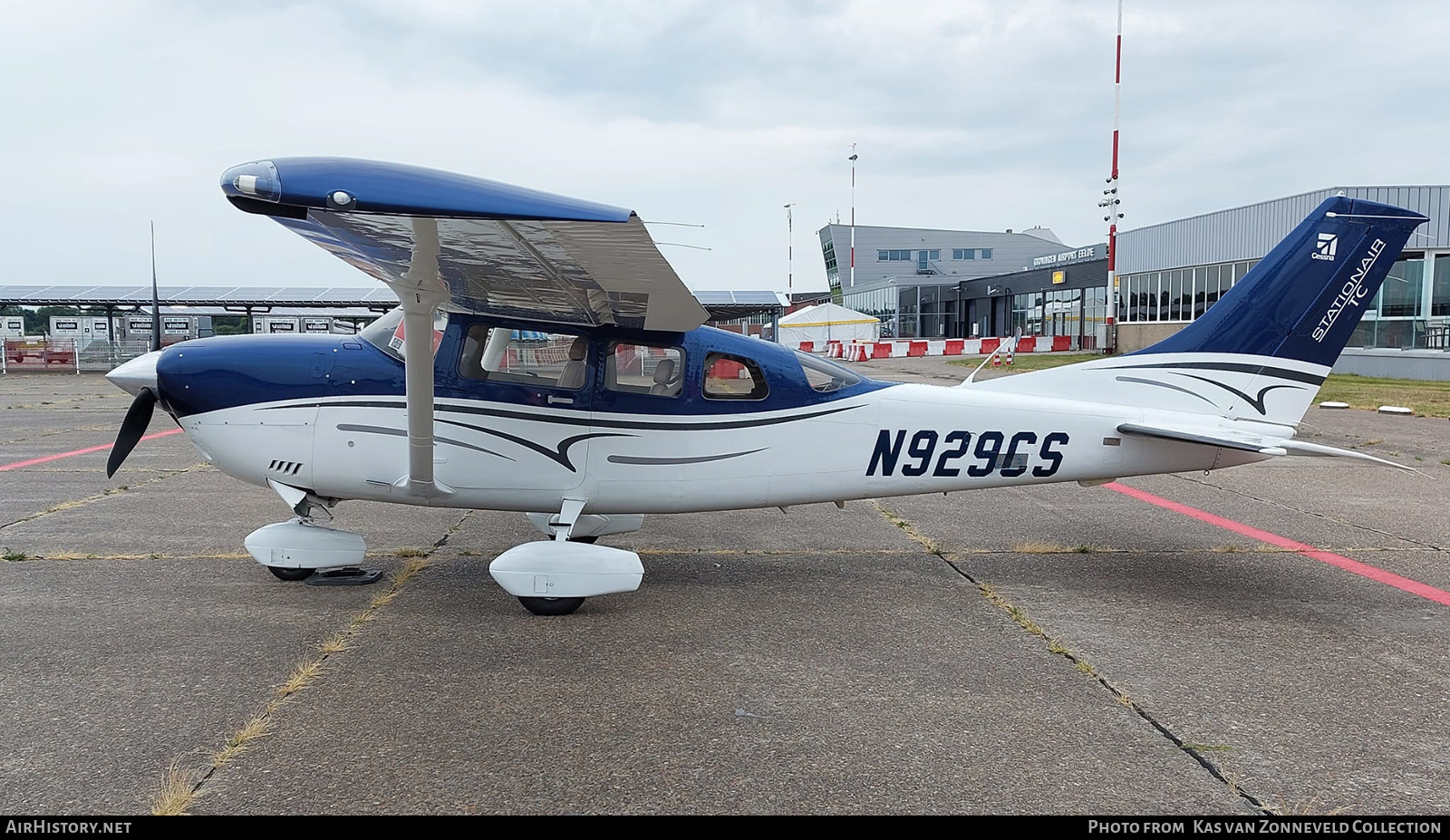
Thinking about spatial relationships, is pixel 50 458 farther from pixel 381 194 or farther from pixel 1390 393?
pixel 1390 393

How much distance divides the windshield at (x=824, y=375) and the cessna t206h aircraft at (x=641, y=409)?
0.06 ft

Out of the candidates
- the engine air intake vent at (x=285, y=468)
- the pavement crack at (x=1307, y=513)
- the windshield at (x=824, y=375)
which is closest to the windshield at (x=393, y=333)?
the engine air intake vent at (x=285, y=468)

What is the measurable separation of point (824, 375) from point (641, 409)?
48.1 inches

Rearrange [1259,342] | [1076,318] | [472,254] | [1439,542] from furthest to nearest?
[1076,318] < [1439,542] < [1259,342] < [472,254]

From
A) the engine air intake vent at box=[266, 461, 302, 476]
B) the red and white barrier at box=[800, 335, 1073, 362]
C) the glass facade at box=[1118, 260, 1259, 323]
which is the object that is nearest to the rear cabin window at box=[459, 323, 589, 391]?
the engine air intake vent at box=[266, 461, 302, 476]

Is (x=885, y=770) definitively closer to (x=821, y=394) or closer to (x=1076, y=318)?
(x=821, y=394)

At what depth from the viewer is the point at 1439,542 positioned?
22.6 ft

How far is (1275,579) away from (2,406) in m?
22.0

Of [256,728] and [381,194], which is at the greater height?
[381,194]

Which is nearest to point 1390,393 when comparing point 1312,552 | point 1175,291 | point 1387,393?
point 1387,393

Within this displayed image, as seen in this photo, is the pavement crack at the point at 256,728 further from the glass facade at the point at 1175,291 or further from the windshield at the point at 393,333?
the glass facade at the point at 1175,291

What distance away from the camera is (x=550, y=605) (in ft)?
16.3

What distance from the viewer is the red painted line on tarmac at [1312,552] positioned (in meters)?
5.63
